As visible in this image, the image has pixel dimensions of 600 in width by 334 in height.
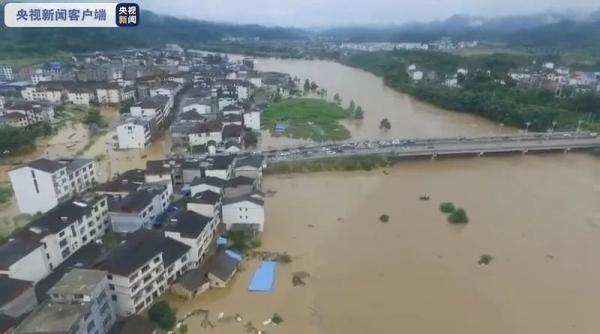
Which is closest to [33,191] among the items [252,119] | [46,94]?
[252,119]

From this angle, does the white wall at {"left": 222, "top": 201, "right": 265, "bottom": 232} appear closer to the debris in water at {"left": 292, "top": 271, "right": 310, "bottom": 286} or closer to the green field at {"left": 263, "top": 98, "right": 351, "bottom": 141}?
the debris in water at {"left": 292, "top": 271, "right": 310, "bottom": 286}

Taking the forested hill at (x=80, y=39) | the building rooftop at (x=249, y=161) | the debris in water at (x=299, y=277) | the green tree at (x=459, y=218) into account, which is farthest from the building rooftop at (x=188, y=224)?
the forested hill at (x=80, y=39)

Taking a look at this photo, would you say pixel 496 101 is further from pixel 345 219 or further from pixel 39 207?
pixel 39 207

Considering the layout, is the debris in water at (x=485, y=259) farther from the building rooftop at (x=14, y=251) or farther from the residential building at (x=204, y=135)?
the residential building at (x=204, y=135)

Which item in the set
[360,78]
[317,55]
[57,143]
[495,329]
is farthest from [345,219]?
[317,55]

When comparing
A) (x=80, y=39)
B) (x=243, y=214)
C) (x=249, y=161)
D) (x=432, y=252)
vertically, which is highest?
(x=80, y=39)

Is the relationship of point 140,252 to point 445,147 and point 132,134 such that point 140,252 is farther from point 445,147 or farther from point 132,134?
point 445,147

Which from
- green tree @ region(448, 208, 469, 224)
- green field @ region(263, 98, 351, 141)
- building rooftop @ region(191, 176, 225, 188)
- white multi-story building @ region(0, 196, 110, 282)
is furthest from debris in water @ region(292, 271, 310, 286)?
green field @ region(263, 98, 351, 141)
